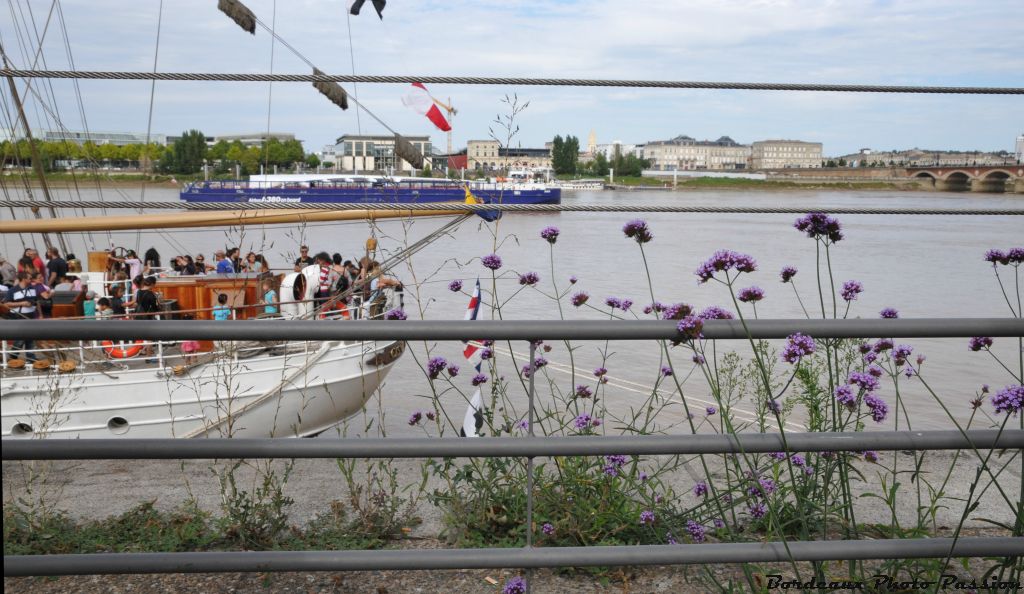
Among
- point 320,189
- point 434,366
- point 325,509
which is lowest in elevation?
point 325,509

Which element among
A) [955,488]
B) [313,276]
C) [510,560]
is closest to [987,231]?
[313,276]

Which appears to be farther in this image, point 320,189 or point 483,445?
point 320,189

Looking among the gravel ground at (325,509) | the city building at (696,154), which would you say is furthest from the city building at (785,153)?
the gravel ground at (325,509)

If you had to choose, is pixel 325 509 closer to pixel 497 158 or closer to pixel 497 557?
pixel 497 557

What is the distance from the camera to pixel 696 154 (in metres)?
187

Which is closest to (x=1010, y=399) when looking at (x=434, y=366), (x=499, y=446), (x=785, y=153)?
(x=499, y=446)

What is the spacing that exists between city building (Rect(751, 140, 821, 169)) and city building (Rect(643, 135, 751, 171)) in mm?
5920

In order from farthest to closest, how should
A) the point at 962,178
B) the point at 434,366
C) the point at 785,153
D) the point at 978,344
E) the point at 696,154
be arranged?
the point at 696,154
the point at 785,153
the point at 962,178
the point at 434,366
the point at 978,344

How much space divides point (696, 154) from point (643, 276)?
547 feet

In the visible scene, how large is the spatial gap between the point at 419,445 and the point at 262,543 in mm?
1713

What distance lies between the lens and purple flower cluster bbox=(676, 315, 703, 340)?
2143 millimetres

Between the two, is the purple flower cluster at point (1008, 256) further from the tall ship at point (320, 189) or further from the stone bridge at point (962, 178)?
the stone bridge at point (962, 178)

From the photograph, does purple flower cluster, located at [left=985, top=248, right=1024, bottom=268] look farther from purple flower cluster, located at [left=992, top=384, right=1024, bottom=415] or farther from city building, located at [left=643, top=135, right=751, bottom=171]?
city building, located at [left=643, top=135, right=751, bottom=171]

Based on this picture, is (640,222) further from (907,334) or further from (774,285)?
(774,285)
